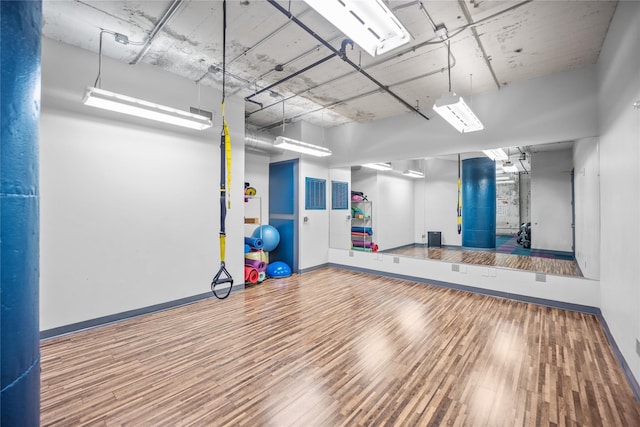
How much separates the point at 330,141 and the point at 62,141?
5171 millimetres

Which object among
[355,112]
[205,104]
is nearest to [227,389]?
[205,104]

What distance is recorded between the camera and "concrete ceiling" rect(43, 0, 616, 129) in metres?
2.84

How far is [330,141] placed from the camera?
23.3 ft

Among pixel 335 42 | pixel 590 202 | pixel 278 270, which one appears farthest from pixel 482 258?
pixel 335 42

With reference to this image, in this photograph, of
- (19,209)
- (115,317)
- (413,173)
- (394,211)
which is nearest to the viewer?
(19,209)

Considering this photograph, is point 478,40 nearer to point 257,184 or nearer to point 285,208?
point 285,208

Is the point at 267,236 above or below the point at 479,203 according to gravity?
below

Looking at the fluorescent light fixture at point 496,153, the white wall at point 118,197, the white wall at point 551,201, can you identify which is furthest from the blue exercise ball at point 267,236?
the white wall at point 551,201

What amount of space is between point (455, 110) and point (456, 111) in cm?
4

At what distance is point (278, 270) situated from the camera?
6.14 meters

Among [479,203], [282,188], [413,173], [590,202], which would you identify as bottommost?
[590,202]

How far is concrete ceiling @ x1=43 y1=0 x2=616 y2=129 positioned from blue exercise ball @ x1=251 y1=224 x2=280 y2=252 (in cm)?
282

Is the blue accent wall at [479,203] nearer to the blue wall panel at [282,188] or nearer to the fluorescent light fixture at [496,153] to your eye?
the fluorescent light fixture at [496,153]

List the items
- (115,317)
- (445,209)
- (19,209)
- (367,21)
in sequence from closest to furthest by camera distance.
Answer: (19,209)
(367,21)
(115,317)
(445,209)
